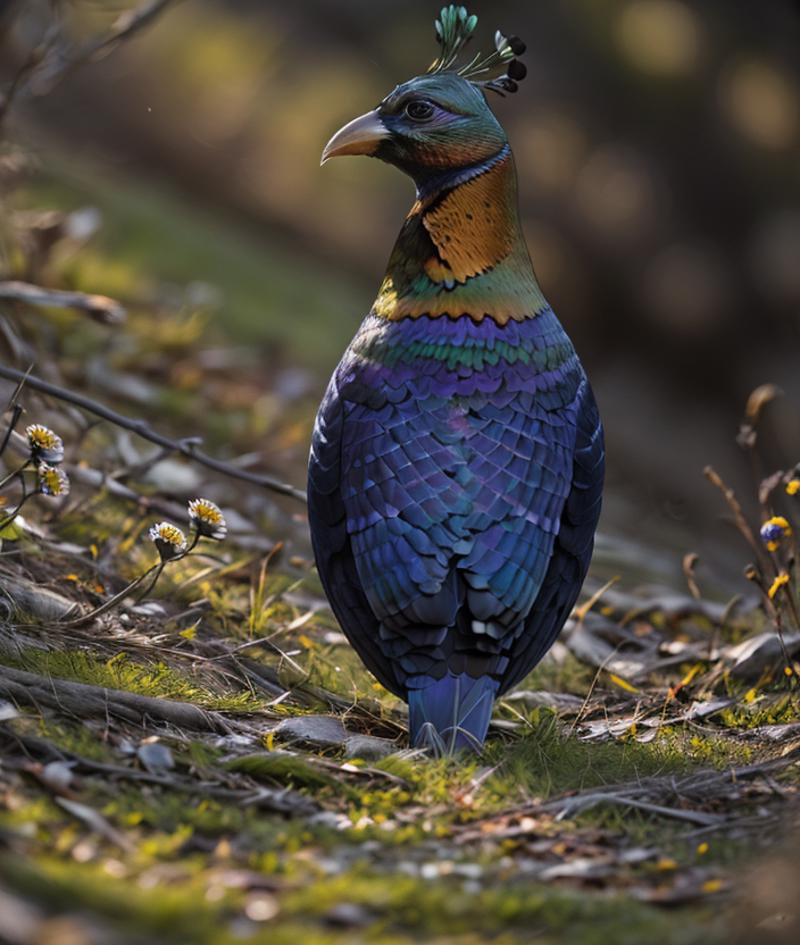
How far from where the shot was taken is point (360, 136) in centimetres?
343

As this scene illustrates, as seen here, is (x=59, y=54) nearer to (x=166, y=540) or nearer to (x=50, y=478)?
(x=50, y=478)

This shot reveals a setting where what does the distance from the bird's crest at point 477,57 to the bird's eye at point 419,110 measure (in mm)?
184

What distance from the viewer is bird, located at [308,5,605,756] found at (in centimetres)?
310

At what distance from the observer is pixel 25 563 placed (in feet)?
12.3

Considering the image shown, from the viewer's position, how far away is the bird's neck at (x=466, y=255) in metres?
3.35

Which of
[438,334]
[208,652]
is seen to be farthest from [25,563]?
[438,334]

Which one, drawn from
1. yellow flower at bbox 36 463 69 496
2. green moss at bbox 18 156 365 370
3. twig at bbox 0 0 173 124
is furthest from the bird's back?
green moss at bbox 18 156 365 370

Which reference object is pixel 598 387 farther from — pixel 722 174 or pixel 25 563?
pixel 25 563

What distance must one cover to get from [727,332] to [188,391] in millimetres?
6363

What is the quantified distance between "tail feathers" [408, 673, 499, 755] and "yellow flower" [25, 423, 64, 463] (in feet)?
3.13

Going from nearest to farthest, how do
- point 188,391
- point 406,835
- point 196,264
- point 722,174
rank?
point 406,835, point 188,391, point 196,264, point 722,174

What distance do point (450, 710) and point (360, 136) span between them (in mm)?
1387

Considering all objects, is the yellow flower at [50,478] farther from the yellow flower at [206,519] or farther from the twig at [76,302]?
the twig at [76,302]

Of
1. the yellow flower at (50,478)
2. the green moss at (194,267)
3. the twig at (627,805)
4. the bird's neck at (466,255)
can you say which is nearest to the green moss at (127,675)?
the yellow flower at (50,478)
